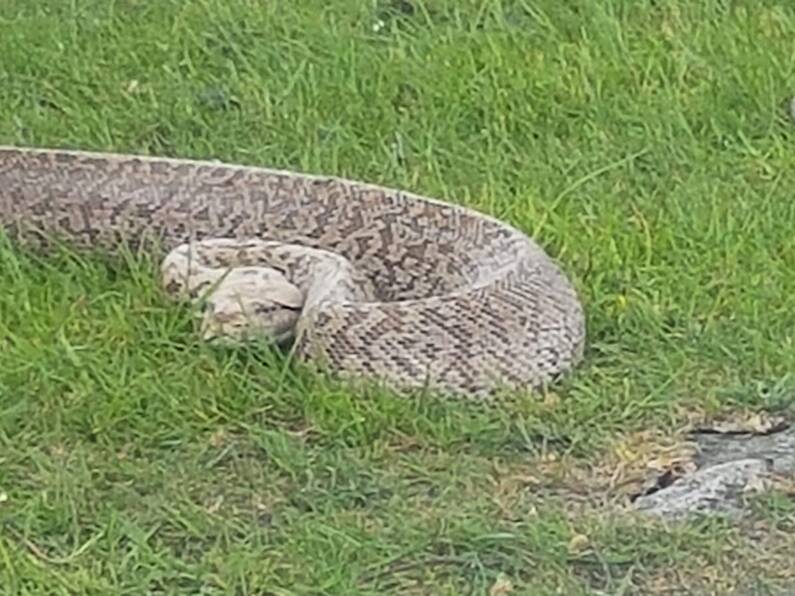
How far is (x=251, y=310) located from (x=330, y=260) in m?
0.47

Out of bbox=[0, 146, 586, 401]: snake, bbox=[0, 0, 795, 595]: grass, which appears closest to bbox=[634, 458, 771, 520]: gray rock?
bbox=[0, 0, 795, 595]: grass

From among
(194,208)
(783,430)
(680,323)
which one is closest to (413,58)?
(194,208)

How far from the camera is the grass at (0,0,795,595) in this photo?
210 inches

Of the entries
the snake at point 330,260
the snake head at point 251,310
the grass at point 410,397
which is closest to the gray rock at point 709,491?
the grass at point 410,397

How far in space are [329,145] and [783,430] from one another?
8.50 ft

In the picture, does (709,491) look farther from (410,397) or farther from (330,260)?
(330,260)

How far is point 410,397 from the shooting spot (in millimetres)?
6062

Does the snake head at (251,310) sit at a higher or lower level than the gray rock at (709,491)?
lower

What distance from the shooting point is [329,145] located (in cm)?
802

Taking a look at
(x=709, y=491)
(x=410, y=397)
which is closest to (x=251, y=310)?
(x=410, y=397)

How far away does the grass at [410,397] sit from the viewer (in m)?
5.34

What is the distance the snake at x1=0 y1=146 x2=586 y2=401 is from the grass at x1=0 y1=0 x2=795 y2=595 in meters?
0.12

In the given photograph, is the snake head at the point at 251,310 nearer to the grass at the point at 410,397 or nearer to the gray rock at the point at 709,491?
the grass at the point at 410,397

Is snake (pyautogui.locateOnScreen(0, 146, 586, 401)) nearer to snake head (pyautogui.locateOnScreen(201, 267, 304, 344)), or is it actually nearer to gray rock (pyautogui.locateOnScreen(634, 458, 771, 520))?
snake head (pyautogui.locateOnScreen(201, 267, 304, 344))
